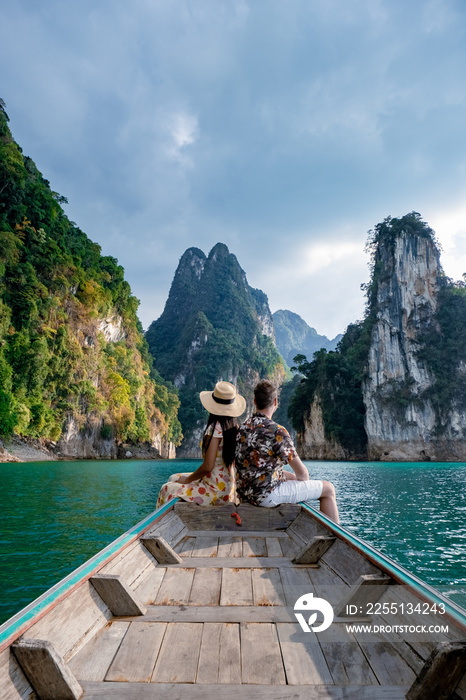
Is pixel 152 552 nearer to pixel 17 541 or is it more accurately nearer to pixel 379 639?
pixel 379 639

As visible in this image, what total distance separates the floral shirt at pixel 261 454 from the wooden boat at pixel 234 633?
30.6 inches

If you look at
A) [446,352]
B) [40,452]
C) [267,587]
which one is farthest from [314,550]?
[446,352]

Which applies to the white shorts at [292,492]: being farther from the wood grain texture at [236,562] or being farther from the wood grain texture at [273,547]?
the wood grain texture at [236,562]

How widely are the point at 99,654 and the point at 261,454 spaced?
1.90 meters

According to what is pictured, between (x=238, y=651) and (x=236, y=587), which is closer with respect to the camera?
(x=238, y=651)

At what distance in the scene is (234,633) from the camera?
173 centimetres

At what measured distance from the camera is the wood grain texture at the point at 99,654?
56.9 inches

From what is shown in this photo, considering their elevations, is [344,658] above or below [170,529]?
below

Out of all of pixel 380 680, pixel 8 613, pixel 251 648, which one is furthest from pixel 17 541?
pixel 380 680

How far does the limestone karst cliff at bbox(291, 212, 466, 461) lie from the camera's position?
126 ft

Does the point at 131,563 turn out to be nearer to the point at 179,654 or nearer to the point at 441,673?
the point at 179,654

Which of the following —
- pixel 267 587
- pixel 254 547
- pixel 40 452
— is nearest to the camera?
pixel 267 587

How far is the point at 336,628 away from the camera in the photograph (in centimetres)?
180

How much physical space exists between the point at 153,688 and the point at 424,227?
4896 cm
